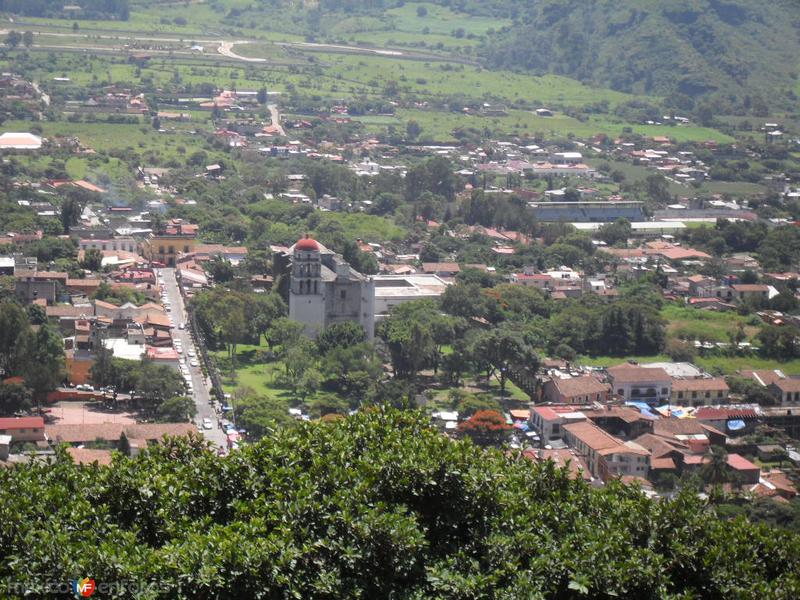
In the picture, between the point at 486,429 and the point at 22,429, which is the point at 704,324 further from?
the point at 22,429

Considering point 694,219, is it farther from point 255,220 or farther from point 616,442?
point 616,442

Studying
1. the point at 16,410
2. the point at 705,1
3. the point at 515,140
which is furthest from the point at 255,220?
the point at 705,1

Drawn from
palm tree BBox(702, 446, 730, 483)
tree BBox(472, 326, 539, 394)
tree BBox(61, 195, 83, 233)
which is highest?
palm tree BBox(702, 446, 730, 483)

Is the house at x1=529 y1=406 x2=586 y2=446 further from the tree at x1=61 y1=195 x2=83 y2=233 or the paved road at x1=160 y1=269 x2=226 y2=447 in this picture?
the tree at x1=61 y1=195 x2=83 y2=233

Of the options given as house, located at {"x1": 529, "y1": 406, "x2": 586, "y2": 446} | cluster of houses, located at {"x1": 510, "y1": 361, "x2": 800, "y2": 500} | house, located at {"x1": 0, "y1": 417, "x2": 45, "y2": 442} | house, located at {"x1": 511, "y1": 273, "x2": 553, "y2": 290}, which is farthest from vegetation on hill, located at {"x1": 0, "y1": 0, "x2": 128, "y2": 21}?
house, located at {"x1": 529, "y1": 406, "x2": 586, "y2": 446}

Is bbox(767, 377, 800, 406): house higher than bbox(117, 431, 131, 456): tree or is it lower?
lower

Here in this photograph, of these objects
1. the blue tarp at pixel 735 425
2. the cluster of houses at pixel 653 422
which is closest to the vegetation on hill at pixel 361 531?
the cluster of houses at pixel 653 422
